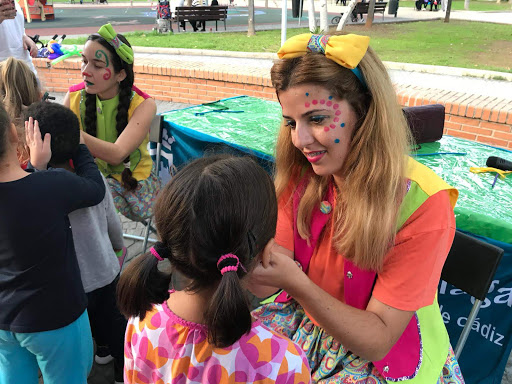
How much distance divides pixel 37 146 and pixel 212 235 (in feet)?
3.78

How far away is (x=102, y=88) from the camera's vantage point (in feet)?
8.79

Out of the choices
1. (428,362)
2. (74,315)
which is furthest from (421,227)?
(74,315)

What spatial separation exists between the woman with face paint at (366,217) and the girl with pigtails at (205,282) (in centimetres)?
17

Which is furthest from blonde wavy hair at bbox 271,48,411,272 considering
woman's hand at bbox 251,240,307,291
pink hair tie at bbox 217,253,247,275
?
pink hair tie at bbox 217,253,247,275

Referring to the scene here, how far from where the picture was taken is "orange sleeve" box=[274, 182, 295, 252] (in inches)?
64.2

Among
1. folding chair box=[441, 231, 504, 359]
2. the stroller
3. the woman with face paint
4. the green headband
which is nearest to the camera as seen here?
the woman with face paint

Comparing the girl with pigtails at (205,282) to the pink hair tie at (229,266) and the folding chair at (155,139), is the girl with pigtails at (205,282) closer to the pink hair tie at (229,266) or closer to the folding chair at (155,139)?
the pink hair tie at (229,266)

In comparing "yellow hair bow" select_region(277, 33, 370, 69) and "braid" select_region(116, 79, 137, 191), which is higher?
"yellow hair bow" select_region(277, 33, 370, 69)

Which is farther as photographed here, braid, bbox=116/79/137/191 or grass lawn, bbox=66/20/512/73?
grass lawn, bbox=66/20/512/73

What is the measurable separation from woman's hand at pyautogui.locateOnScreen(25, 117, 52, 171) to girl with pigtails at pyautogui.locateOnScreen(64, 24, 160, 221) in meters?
0.68

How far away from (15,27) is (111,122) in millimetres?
2511

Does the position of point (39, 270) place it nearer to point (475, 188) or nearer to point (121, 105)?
point (121, 105)

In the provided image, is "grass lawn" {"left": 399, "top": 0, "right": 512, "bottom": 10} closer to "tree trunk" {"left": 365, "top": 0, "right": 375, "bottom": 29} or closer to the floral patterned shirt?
"tree trunk" {"left": 365, "top": 0, "right": 375, "bottom": 29}

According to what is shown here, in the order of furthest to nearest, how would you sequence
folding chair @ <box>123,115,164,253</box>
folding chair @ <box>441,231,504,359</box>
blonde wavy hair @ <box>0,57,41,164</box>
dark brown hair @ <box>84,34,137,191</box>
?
folding chair @ <box>123,115,164,253</box>, dark brown hair @ <box>84,34,137,191</box>, blonde wavy hair @ <box>0,57,41,164</box>, folding chair @ <box>441,231,504,359</box>
